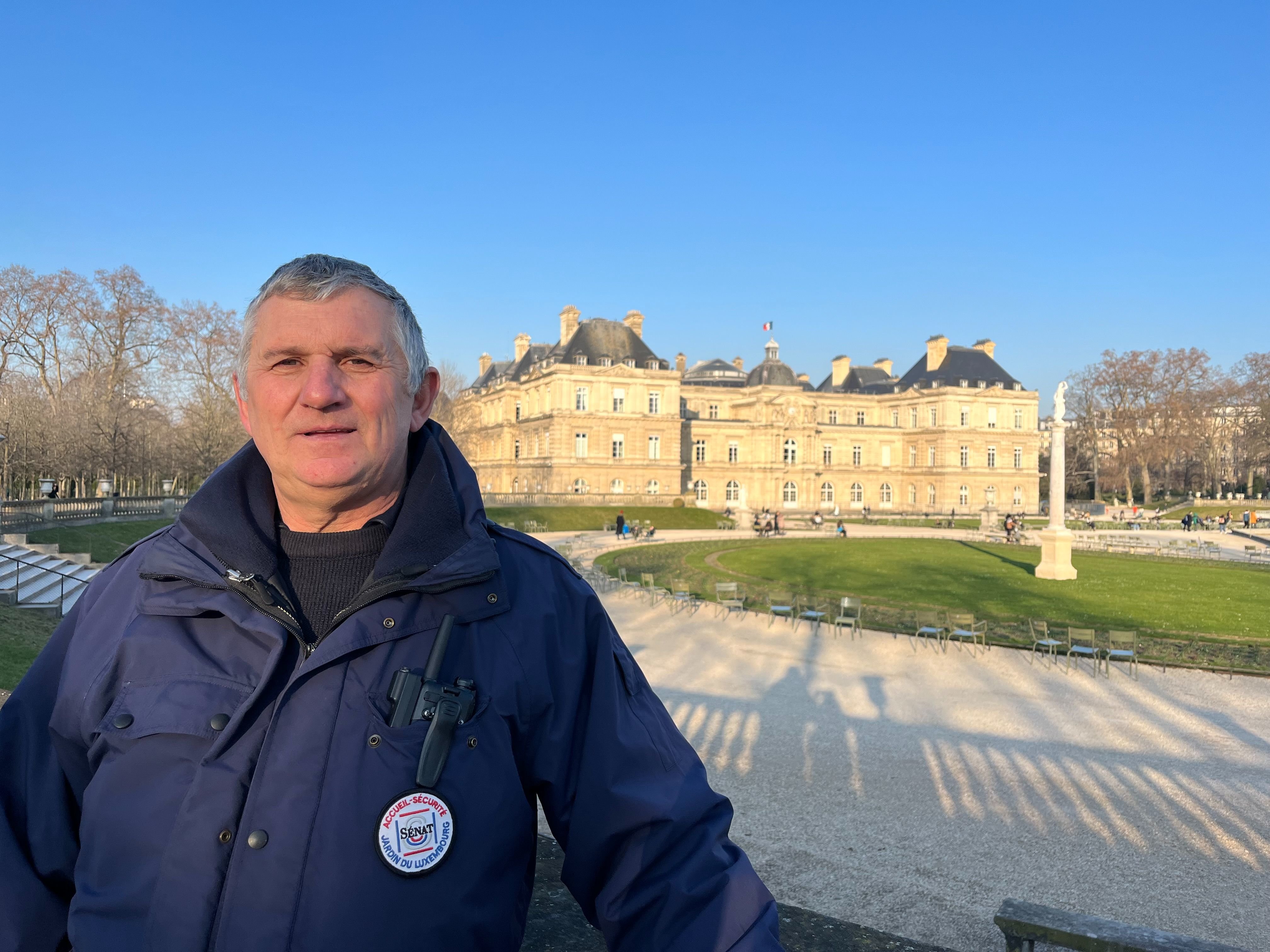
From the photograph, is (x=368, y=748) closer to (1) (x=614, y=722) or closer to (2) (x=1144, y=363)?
(1) (x=614, y=722)

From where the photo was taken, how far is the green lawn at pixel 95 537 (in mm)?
20578

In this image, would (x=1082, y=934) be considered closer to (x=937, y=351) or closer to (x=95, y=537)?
(x=95, y=537)

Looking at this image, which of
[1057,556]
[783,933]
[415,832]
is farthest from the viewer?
[1057,556]

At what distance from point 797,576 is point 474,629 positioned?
23650mm

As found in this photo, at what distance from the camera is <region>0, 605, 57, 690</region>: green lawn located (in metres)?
8.95

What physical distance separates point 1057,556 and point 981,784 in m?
17.2

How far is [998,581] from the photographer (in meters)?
23.4

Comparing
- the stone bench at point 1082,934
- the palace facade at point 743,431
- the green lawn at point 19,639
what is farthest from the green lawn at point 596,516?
the stone bench at point 1082,934

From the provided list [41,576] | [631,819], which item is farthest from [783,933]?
[41,576]

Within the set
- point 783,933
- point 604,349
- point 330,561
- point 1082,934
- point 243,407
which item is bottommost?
point 783,933

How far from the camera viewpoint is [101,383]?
36875 millimetres

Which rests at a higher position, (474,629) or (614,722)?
(474,629)

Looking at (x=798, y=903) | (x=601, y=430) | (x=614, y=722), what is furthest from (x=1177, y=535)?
(x=614, y=722)

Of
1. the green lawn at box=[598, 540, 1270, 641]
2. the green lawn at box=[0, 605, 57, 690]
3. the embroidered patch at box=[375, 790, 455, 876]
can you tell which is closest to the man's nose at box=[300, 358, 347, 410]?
the embroidered patch at box=[375, 790, 455, 876]
